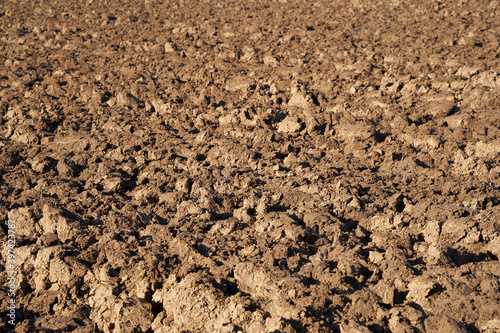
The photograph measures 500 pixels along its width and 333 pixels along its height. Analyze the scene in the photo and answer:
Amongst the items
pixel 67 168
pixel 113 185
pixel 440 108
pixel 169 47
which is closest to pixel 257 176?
pixel 113 185

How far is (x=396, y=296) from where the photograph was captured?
2.96 metres

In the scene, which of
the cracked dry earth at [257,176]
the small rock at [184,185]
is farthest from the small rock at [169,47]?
the small rock at [184,185]

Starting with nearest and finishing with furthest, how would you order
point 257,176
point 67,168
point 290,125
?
point 257,176, point 67,168, point 290,125

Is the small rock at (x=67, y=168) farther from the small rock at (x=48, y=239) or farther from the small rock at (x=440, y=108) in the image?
the small rock at (x=440, y=108)

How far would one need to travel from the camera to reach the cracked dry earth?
9.96 ft

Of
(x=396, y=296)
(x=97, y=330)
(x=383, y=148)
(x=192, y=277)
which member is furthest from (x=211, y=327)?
(x=383, y=148)

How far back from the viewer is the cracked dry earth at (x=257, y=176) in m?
3.04

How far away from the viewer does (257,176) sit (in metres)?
4.51

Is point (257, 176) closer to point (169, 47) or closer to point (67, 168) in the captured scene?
point (67, 168)

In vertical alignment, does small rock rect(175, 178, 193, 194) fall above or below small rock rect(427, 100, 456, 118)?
below

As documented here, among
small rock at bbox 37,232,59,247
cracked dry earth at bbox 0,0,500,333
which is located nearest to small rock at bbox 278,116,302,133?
cracked dry earth at bbox 0,0,500,333

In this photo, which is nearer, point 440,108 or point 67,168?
point 67,168

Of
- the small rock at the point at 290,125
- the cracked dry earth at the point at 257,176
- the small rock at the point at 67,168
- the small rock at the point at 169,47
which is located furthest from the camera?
the small rock at the point at 169,47

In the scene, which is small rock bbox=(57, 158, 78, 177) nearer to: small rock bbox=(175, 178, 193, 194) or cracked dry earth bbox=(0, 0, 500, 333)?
cracked dry earth bbox=(0, 0, 500, 333)
